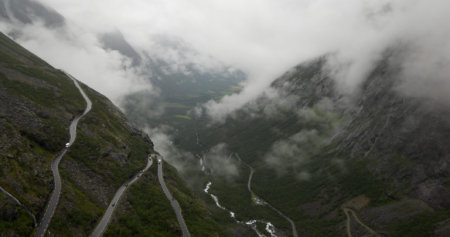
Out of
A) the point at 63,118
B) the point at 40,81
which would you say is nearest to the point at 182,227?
the point at 63,118

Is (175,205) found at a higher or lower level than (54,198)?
higher

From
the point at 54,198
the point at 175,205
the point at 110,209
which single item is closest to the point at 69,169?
the point at 54,198

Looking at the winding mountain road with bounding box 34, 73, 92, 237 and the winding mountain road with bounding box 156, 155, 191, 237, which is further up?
the winding mountain road with bounding box 156, 155, 191, 237

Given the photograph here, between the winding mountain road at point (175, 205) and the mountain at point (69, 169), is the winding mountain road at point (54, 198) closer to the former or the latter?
the mountain at point (69, 169)

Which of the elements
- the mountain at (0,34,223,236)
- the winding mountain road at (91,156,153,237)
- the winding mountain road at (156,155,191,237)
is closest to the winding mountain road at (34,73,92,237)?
the mountain at (0,34,223,236)

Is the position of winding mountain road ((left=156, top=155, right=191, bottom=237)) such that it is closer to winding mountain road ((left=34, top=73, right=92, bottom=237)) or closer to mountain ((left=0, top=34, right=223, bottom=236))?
mountain ((left=0, top=34, right=223, bottom=236))

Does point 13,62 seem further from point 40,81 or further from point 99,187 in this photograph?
point 99,187

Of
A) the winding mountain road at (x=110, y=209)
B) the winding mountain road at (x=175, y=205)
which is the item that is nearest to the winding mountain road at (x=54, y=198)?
the winding mountain road at (x=110, y=209)

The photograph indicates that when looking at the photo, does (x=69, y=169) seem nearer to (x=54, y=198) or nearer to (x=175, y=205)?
(x=54, y=198)

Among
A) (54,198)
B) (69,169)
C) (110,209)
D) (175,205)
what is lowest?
(54,198)
